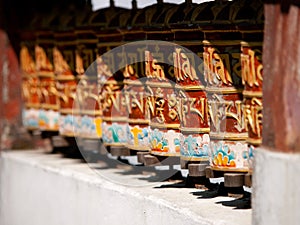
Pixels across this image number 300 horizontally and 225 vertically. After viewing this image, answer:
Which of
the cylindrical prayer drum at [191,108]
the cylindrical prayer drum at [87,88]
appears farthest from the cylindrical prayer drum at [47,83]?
the cylindrical prayer drum at [191,108]

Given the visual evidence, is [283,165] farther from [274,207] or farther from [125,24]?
[125,24]

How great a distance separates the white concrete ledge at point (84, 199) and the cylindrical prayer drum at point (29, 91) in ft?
0.71

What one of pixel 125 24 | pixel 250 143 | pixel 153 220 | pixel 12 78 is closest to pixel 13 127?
pixel 12 78

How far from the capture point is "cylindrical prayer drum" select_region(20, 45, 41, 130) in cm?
625

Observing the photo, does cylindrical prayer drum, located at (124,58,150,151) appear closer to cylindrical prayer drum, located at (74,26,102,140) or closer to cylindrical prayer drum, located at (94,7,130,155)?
cylindrical prayer drum, located at (94,7,130,155)

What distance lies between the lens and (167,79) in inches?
171

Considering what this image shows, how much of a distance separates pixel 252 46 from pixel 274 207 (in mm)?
764

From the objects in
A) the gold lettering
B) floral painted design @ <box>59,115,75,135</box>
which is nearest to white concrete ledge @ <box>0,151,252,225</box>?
floral painted design @ <box>59,115,75,135</box>

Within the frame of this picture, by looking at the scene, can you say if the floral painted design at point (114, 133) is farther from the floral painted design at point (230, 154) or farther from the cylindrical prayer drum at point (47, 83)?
the floral painted design at point (230, 154)

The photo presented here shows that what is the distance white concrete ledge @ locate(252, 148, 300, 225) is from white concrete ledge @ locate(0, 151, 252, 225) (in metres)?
0.32

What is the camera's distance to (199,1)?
4.64m

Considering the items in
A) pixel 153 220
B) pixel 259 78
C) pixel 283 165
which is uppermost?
pixel 259 78

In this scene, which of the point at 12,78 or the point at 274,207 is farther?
the point at 12,78

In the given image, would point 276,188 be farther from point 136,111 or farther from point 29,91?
point 29,91
